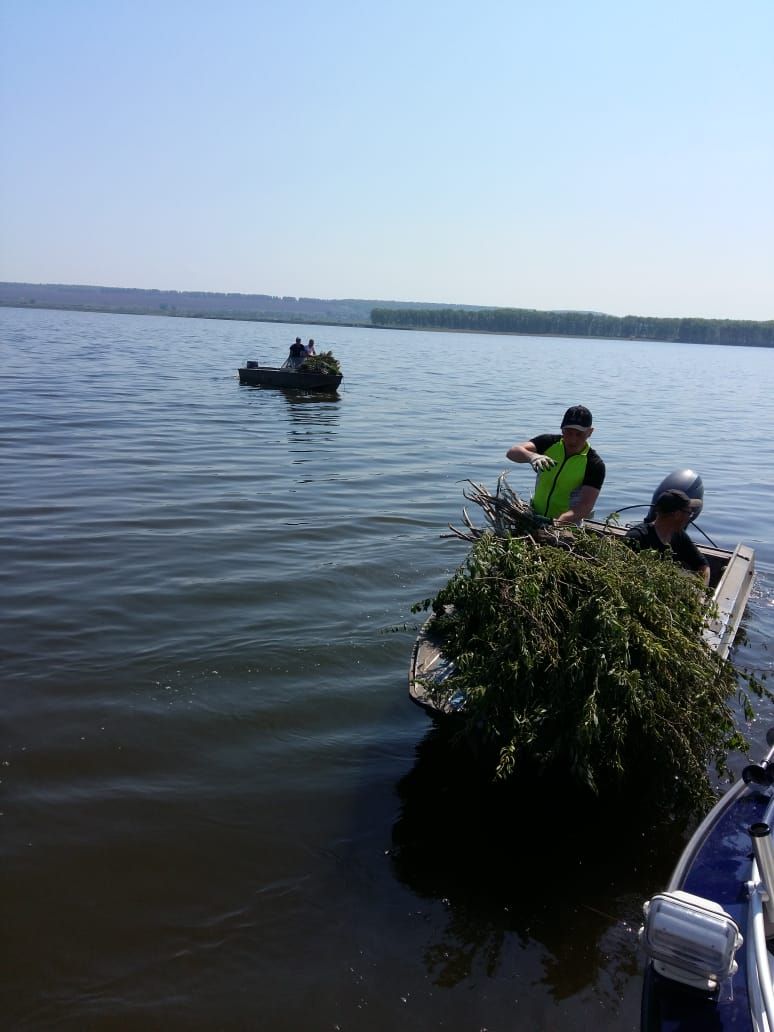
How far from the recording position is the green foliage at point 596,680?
5.00 m

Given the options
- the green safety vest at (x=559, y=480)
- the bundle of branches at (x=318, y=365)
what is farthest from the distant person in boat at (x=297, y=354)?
the green safety vest at (x=559, y=480)

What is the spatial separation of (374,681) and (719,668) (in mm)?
3375

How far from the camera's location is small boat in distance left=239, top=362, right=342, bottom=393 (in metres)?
31.4

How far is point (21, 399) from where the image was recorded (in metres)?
25.1

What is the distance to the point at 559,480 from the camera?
7.84 m

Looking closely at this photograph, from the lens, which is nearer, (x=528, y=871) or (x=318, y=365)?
(x=528, y=871)

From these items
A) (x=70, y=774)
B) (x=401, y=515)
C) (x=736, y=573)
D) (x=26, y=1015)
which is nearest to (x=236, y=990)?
(x=26, y=1015)

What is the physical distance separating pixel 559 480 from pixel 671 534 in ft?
4.20

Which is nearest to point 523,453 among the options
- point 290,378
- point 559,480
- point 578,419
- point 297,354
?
point 559,480

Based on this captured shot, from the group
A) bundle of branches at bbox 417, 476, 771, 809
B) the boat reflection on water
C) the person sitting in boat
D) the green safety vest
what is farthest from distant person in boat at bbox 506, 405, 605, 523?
the person sitting in boat

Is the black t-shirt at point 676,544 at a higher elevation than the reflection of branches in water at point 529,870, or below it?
higher

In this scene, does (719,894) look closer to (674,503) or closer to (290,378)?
(674,503)

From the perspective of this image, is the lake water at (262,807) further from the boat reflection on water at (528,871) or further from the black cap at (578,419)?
the black cap at (578,419)

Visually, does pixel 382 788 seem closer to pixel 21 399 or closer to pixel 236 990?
pixel 236 990
